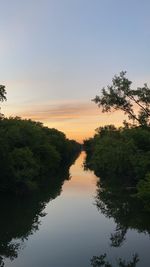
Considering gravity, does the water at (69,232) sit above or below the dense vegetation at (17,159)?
below

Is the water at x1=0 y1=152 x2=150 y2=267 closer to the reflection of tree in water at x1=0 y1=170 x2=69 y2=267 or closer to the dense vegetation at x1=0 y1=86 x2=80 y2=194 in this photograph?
the reflection of tree in water at x1=0 y1=170 x2=69 y2=267

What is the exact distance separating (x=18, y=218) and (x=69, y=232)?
8.25m

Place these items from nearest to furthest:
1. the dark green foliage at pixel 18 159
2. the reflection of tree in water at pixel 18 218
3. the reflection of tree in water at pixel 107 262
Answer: the reflection of tree in water at pixel 107 262
the reflection of tree in water at pixel 18 218
the dark green foliage at pixel 18 159

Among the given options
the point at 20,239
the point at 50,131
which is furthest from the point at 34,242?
the point at 50,131

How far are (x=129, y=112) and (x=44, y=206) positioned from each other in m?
14.5

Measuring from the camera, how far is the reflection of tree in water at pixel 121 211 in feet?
119

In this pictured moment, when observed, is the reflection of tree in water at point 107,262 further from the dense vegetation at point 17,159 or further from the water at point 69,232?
the dense vegetation at point 17,159

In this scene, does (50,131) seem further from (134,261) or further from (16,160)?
(134,261)

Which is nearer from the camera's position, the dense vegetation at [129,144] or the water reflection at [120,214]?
the water reflection at [120,214]

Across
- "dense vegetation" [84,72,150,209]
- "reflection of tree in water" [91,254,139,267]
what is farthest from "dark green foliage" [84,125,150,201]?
"reflection of tree in water" [91,254,139,267]

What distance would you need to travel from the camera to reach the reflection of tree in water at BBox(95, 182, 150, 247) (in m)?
36.3

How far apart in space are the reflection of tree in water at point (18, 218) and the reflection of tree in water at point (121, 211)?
619 cm

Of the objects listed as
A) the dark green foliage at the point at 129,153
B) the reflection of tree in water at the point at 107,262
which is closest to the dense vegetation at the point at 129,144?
the dark green foliage at the point at 129,153

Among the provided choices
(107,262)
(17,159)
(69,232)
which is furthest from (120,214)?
(17,159)
